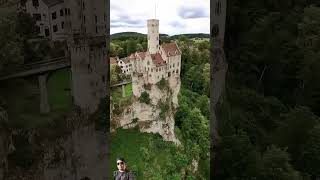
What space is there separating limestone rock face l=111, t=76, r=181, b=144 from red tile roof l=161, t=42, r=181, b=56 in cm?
34

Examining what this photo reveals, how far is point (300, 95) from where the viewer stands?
6293 millimetres

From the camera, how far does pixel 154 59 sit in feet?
15.5

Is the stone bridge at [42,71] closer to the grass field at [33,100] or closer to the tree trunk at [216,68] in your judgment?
the grass field at [33,100]

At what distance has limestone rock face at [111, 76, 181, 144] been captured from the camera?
15.4 feet

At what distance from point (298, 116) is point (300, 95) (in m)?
1.29

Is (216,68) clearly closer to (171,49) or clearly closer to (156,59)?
(171,49)

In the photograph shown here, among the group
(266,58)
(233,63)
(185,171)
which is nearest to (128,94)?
(185,171)

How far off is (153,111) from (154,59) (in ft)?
2.34

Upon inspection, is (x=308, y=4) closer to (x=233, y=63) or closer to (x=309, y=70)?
(x=309, y=70)

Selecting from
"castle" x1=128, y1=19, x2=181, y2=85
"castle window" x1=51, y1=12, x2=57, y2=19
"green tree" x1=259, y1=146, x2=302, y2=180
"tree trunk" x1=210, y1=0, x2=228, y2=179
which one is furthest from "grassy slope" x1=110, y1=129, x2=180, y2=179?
"castle window" x1=51, y1=12, x2=57, y2=19

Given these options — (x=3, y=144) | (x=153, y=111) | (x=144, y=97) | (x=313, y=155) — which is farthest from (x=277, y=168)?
(x=3, y=144)

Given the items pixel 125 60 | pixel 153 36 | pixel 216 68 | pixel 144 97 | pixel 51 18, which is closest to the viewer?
pixel 51 18

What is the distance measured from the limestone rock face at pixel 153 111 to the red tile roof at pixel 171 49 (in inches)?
13.5

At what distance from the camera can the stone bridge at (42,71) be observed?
3408 millimetres
